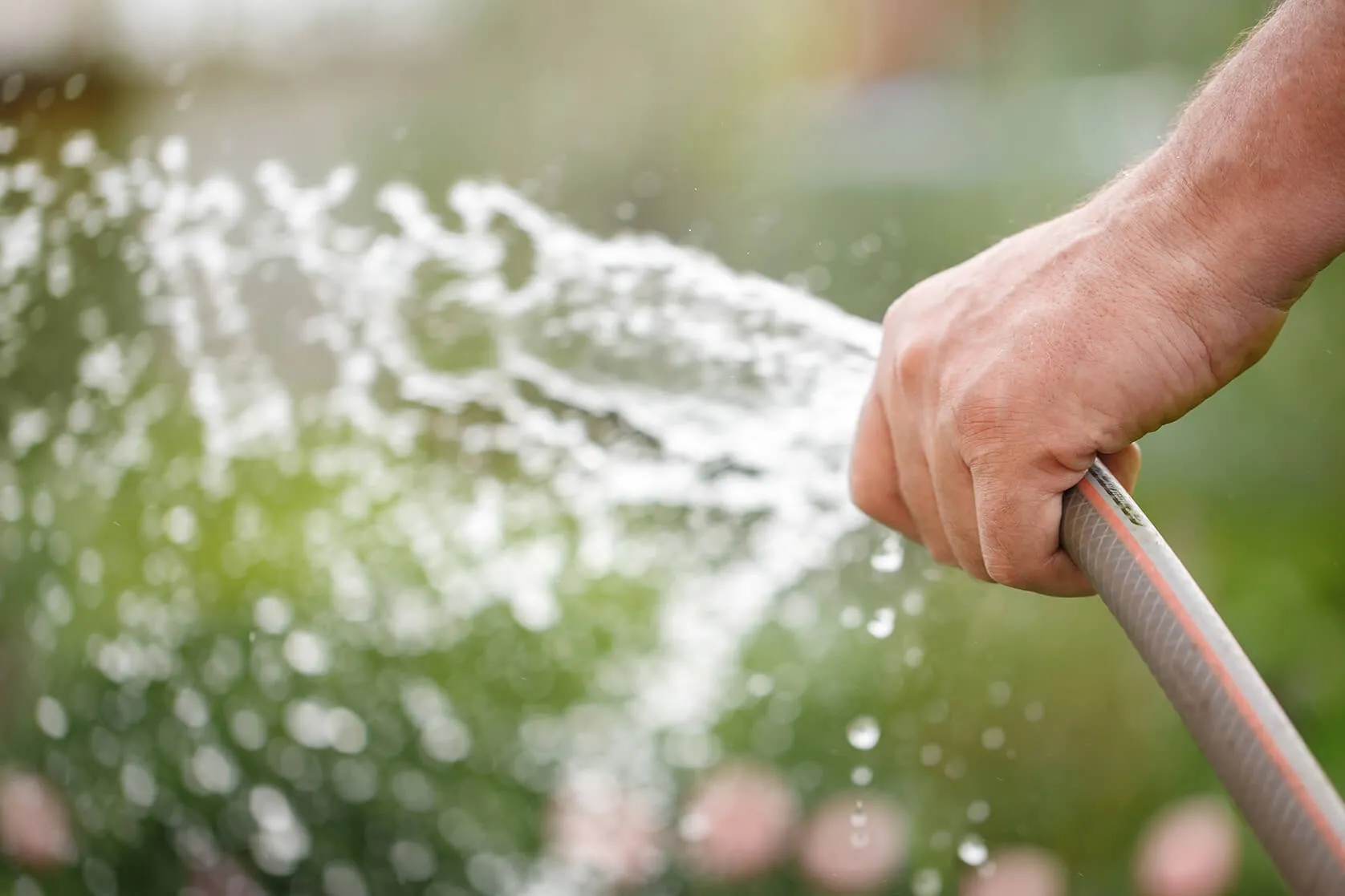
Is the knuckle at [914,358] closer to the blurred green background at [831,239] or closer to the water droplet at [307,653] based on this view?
the blurred green background at [831,239]

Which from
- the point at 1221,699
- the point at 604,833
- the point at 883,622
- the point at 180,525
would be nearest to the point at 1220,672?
the point at 1221,699

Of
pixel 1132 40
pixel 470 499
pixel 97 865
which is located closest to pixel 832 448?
pixel 470 499

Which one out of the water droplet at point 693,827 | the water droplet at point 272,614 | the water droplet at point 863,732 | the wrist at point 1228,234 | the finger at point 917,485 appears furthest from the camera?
the water droplet at point 272,614

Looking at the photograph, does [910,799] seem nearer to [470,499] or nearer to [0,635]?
[470,499]

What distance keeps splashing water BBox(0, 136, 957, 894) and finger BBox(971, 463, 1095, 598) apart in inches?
22.3

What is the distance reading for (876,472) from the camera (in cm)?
62

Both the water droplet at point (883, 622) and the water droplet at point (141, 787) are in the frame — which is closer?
the water droplet at point (883, 622)

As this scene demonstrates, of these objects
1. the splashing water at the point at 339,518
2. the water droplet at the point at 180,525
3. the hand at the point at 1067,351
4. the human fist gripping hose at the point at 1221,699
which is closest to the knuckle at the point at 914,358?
the hand at the point at 1067,351

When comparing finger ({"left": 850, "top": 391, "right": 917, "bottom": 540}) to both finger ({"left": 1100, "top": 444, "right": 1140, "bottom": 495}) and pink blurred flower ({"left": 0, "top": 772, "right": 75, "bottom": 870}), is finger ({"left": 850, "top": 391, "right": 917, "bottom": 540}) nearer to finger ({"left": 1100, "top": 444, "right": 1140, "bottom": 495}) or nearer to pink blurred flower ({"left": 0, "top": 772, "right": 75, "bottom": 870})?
finger ({"left": 1100, "top": 444, "right": 1140, "bottom": 495})

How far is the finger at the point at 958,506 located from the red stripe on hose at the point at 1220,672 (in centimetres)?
7

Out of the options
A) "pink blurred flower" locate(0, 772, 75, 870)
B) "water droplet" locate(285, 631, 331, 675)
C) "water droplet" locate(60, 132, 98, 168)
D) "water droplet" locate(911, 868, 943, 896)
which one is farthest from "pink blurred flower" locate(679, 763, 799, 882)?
"water droplet" locate(60, 132, 98, 168)

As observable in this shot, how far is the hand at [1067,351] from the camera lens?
1.57ft

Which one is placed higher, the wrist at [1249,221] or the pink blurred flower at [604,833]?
the wrist at [1249,221]

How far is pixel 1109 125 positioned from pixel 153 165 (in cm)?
103
